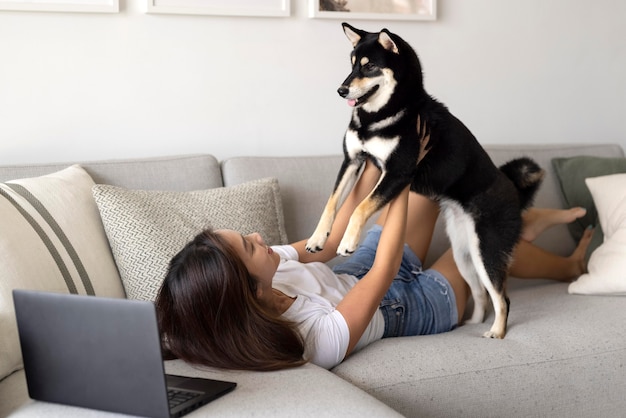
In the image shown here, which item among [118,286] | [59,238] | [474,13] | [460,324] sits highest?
[474,13]

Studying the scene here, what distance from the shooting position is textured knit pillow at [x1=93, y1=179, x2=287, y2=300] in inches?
80.3

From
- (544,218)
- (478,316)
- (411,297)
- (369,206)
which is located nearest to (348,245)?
(369,206)

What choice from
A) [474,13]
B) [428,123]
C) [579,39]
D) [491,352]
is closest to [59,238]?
[428,123]

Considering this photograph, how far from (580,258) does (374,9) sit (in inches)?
45.7

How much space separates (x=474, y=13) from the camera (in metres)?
3.03

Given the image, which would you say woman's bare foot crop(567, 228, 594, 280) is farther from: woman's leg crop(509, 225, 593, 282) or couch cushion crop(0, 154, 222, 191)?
couch cushion crop(0, 154, 222, 191)

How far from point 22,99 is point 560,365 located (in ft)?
5.82

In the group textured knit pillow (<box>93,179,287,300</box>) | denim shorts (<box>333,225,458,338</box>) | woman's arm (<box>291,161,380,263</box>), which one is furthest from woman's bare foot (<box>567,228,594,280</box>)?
textured knit pillow (<box>93,179,287,300</box>)

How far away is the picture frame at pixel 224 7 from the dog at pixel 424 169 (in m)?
0.72

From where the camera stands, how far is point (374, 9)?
9.37 feet

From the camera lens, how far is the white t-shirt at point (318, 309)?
1771 mm

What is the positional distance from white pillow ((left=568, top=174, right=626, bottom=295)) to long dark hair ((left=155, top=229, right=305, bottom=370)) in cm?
118

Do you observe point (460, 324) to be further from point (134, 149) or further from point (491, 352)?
point (134, 149)

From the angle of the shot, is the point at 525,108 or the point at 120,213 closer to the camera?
the point at 120,213
